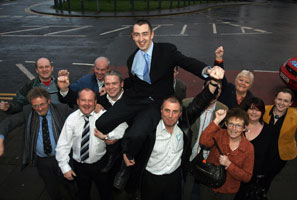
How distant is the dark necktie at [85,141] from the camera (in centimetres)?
332

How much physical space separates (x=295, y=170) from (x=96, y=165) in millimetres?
3739

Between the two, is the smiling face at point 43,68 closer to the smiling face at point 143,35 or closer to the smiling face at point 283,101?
the smiling face at point 143,35

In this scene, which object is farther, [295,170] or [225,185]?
[295,170]

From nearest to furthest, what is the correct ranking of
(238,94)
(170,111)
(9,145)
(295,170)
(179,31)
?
(170,111) → (238,94) → (295,170) → (9,145) → (179,31)

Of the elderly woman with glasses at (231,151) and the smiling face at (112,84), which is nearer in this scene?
the elderly woman with glasses at (231,151)

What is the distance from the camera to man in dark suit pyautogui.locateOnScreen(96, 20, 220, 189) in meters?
2.82

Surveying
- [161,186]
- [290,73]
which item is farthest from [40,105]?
[290,73]

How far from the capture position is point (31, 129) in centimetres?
338

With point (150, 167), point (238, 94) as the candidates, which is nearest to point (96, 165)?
point (150, 167)

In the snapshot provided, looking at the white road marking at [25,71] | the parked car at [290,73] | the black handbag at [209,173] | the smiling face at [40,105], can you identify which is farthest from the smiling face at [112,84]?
the white road marking at [25,71]

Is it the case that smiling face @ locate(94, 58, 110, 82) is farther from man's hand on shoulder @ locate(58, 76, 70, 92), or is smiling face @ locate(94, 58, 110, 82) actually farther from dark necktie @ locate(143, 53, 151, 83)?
dark necktie @ locate(143, 53, 151, 83)

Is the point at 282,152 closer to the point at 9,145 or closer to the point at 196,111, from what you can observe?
the point at 196,111

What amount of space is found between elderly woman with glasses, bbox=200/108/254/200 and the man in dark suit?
2.36ft

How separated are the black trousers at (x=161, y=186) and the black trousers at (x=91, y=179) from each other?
2.05 ft
